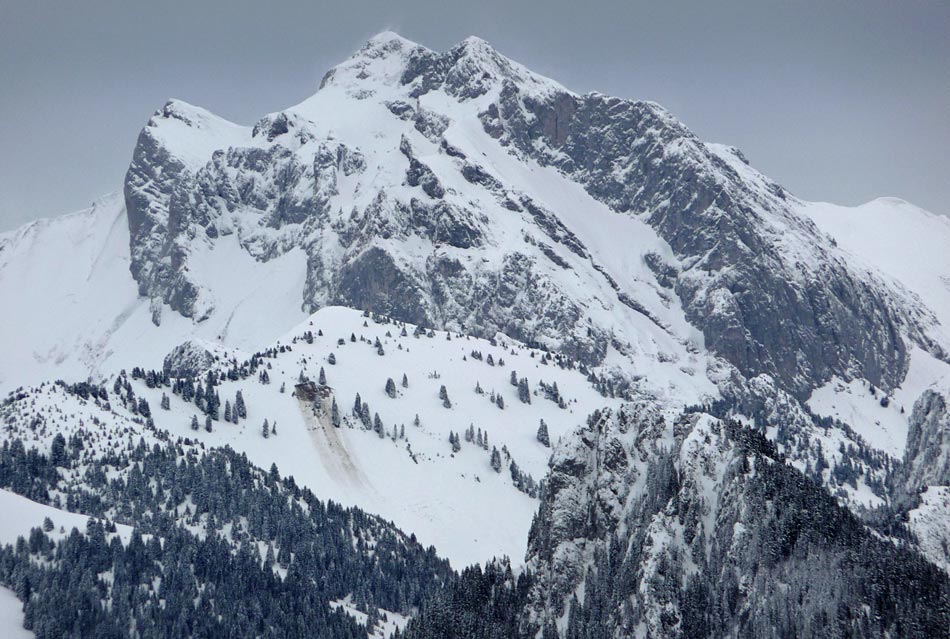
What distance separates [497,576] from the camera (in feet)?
537

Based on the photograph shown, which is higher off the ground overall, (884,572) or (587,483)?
(587,483)

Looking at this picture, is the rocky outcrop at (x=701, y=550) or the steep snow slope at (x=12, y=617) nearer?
the rocky outcrop at (x=701, y=550)

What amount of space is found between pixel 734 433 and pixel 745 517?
42.8ft

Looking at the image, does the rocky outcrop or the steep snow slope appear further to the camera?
the steep snow slope

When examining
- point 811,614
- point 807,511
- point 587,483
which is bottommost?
point 811,614

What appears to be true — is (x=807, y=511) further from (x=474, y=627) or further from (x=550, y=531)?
(x=474, y=627)

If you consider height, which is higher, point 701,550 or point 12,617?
point 12,617

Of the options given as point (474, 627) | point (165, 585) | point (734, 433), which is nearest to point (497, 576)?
point (474, 627)

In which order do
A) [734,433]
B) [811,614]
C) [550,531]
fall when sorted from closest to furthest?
1. [811,614]
2. [734,433]
3. [550,531]

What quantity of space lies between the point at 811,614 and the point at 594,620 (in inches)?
1063

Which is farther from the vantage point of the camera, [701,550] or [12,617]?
[12,617]

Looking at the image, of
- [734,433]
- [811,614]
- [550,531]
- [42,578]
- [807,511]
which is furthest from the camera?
[42,578]

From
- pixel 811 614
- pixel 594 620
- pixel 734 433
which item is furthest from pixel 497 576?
pixel 811 614

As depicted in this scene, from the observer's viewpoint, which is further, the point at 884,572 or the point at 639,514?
the point at 639,514
